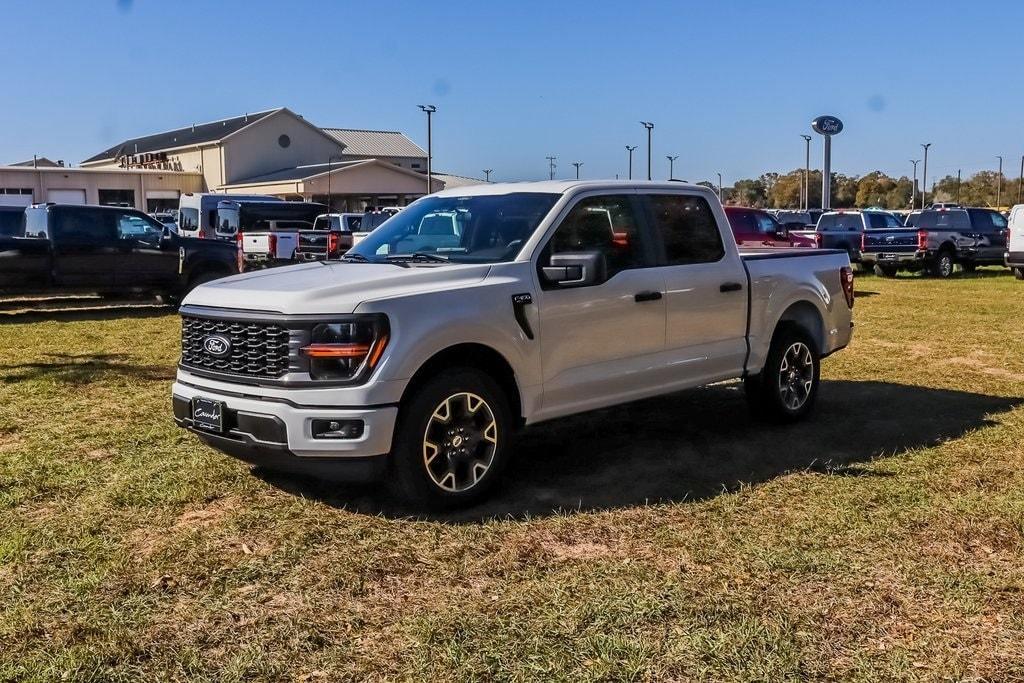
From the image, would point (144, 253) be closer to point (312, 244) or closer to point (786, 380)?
point (312, 244)

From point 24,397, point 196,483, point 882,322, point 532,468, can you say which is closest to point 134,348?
point 24,397

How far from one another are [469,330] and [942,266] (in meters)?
22.9

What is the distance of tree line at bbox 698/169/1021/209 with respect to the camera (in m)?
96.2

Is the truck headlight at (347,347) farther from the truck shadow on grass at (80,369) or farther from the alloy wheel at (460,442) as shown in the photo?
the truck shadow on grass at (80,369)

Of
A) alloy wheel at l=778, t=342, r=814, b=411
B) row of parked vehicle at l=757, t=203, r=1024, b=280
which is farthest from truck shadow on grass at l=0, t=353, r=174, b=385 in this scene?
row of parked vehicle at l=757, t=203, r=1024, b=280

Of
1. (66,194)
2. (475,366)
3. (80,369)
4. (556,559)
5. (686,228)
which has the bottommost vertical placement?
(556,559)

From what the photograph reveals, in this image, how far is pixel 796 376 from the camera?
7.52 metres

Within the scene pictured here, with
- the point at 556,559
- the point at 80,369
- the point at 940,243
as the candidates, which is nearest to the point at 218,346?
the point at 556,559

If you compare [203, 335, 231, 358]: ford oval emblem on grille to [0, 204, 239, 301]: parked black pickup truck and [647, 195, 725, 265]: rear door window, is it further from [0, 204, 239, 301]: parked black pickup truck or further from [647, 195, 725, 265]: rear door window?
[0, 204, 239, 301]: parked black pickup truck

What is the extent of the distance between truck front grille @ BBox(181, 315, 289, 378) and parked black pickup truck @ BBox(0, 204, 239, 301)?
10657 mm

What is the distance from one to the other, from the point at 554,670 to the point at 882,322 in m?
12.2

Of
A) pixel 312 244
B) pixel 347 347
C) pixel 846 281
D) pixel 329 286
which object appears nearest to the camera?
pixel 347 347

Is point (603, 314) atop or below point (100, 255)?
below

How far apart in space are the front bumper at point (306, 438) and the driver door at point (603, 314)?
1160mm
